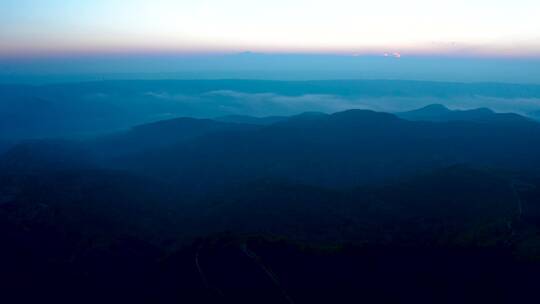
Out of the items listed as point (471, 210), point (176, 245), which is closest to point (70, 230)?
point (176, 245)

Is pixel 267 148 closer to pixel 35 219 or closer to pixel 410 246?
pixel 35 219

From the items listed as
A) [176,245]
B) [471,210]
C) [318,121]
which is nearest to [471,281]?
[471,210]

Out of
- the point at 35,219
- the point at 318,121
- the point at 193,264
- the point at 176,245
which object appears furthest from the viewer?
the point at 318,121

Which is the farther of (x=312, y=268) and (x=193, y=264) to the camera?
(x=193, y=264)

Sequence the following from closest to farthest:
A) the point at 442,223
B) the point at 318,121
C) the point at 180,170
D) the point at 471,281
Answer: the point at 471,281 → the point at 442,223 → the point at 180,170 → the point at 318,121

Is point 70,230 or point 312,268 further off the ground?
point 312,268

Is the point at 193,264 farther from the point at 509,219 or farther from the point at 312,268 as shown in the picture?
the point at 509,219
